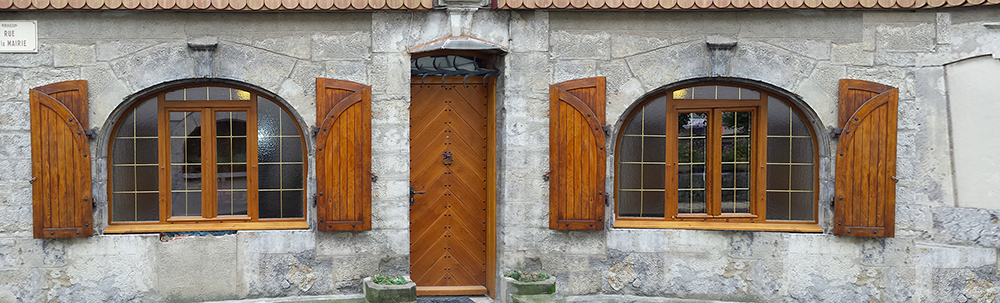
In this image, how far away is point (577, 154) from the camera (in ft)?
16.8

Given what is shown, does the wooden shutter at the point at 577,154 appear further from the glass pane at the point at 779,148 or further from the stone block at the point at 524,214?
the glass pane at the point at 779,148

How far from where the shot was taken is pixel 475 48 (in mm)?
5051

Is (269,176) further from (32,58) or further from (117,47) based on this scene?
(32,58)

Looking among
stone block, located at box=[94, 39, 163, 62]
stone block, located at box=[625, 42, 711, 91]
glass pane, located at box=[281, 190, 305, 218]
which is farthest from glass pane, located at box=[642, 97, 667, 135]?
stone block, located at box=[94, 39, 163, 62]

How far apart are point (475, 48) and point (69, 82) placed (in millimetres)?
2889

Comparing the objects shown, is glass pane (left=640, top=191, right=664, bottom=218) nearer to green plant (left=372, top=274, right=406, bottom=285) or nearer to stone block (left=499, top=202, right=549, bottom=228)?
stone block (left=499, top=202, right=549, bottom=228)

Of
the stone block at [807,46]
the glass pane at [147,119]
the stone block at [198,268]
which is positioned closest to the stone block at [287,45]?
the glass pane at [147,119]

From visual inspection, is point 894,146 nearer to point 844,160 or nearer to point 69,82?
point 844,160

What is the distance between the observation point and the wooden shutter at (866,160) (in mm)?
5023

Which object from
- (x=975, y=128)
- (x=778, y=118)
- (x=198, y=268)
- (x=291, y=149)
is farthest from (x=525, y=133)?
(x=975, y=128)

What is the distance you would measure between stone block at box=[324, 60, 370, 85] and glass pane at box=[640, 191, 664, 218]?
229 centimetres

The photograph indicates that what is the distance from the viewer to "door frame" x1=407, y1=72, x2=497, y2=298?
5.37m

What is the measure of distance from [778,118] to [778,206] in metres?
0.68

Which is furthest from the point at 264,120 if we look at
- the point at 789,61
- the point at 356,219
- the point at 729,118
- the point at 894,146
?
the point at 894,146
